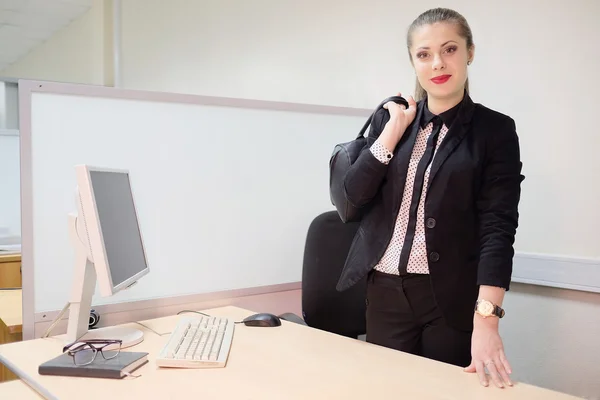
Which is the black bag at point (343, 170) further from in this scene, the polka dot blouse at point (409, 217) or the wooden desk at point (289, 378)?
the wooden desk at point (289, 378)

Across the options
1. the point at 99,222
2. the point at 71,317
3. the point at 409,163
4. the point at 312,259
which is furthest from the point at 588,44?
the point at 71,317

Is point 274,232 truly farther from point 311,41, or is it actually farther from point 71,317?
point 311,41

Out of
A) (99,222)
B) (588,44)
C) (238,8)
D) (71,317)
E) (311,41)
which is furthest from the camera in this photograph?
(238,8)

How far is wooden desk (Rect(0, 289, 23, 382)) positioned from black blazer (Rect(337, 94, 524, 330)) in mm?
1147

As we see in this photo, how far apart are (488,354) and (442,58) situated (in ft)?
2.18

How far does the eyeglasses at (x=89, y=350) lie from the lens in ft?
3.97

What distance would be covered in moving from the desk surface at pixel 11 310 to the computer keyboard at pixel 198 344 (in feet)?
1.81

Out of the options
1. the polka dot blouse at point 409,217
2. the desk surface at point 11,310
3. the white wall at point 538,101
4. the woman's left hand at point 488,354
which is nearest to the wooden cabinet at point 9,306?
the desk surface at point 11,310

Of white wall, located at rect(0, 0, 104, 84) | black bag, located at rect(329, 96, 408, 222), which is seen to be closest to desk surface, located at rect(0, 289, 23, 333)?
black bag, located at rect(329, 96, 408, 222)

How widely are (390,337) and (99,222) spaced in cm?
74

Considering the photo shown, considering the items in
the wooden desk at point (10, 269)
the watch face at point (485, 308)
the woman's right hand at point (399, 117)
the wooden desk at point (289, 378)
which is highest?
the woman's right hand at point (399, 117)

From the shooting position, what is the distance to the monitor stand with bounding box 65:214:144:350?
1.37 meters

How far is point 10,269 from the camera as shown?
125 inches

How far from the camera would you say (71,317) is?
54.9 inches
